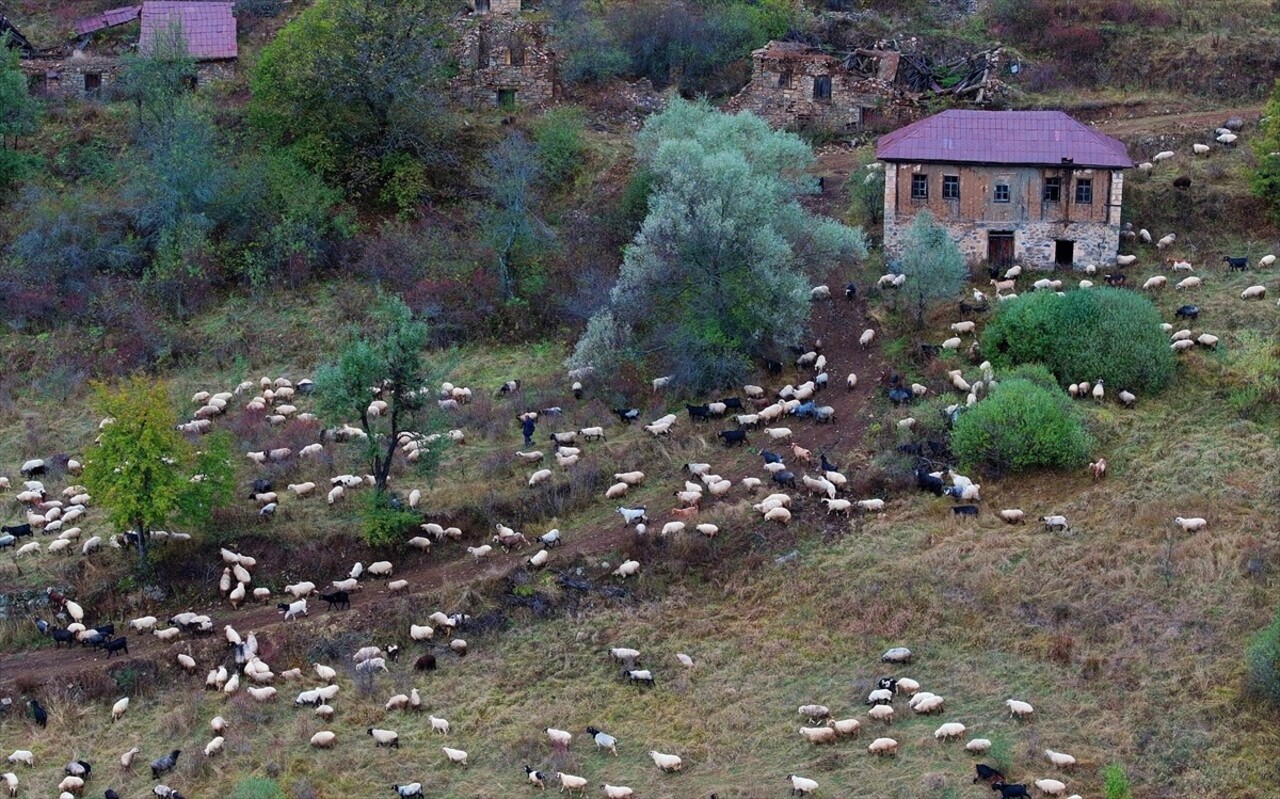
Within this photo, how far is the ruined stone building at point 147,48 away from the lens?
6756 cm

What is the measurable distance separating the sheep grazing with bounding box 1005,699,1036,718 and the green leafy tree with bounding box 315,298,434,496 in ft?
51.8

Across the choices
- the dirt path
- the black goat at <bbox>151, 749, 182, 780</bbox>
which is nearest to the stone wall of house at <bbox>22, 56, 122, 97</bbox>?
the dirt path

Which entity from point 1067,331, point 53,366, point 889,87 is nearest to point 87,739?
point 53,366

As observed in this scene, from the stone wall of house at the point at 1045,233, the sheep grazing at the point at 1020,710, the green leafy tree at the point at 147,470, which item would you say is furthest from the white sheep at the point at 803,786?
the stone wall of house at the point at 1045,233

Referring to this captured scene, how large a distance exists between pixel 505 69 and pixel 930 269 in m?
21.5

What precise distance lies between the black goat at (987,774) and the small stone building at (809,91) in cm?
3322

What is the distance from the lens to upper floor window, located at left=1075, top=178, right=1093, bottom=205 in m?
53.9

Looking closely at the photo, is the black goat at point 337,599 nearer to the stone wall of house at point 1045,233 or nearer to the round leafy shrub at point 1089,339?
the round leafy shrub at point 1089,339

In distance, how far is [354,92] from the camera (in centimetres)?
6100

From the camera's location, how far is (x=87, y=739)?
1527 inches

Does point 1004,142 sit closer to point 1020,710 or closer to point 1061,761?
point 1020,710

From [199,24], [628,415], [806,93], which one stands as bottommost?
[628,415]

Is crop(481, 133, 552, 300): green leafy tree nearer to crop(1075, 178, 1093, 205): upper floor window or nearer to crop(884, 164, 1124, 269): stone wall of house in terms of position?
crop(884, 164, 1124, 269): stone wall of house

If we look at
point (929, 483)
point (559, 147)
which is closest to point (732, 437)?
point (929, 483)
